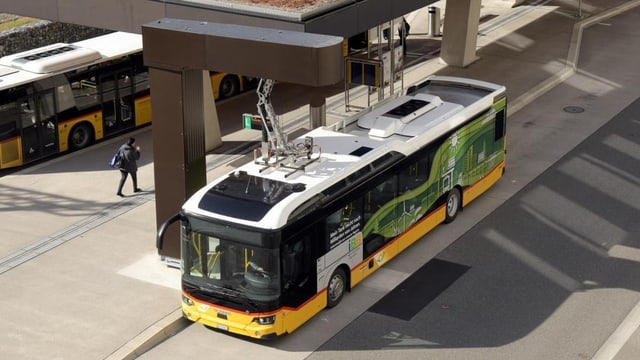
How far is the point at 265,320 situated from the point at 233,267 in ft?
3.25

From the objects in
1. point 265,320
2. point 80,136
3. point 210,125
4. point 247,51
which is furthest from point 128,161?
point 265,320

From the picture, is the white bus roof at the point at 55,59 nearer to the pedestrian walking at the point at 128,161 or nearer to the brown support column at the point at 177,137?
the pedestrian walking at the point at 128,161

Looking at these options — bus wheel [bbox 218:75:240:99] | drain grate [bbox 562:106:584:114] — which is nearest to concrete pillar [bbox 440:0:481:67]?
drain grate [bbox 562:106:584:114]

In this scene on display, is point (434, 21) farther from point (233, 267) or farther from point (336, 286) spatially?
point (233, 267)

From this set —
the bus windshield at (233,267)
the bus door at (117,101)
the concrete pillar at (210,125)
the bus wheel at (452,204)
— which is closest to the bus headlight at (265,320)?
the bus windshield at (233,267)

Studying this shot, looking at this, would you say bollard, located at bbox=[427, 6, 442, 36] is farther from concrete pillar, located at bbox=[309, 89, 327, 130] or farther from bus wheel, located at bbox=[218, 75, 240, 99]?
concrete pillar, located at bbox=[309, 89, 327, 130]

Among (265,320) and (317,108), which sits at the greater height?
(317,108)

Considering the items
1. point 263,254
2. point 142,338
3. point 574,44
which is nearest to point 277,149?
point 263,254

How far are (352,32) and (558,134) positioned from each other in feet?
24.9

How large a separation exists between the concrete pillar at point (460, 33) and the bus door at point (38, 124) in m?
12.7

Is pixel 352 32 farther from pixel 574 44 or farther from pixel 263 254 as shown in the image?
pixel 574 44

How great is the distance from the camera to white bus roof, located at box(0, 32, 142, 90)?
2808 centimetres

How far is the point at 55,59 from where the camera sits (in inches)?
1125

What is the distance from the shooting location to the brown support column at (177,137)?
20344mm
